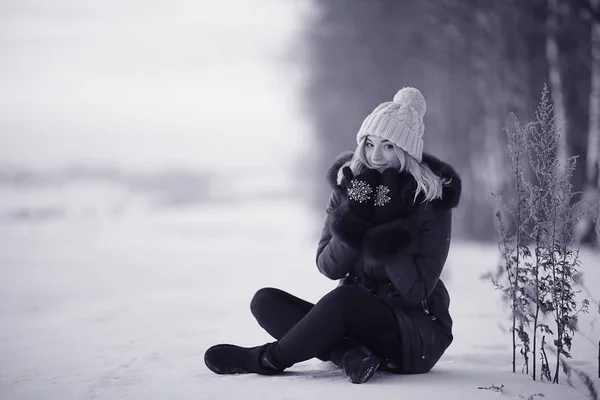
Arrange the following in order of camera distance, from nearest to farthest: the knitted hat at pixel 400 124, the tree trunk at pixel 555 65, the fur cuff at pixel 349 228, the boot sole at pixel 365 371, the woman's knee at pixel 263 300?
the boot sole at pixel 365 371
the fur cuff at pixel 349 228
the knitted hat at pixel 400 124
the woman's knee at pixel 263 300
the tree trunk at pixel 555 65

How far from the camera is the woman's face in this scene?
2.86m

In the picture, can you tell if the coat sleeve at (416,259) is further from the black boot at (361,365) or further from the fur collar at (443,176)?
the black boot at (361,365)

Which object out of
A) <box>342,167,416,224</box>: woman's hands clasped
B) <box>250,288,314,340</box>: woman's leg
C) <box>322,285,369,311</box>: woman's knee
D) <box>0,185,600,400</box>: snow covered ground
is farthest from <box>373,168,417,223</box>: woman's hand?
<box>0,185,600,400</box>: snow covered ground

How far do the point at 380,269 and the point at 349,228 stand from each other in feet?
0.76

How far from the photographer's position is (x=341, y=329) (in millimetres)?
2650

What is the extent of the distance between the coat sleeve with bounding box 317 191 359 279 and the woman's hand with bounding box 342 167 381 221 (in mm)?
84

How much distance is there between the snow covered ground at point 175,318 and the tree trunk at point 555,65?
6.31 ft

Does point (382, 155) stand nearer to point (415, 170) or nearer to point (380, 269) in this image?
point (415, 170)

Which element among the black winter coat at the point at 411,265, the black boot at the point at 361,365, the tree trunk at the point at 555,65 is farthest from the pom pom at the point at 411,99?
the tree trunk at the point at 555,65

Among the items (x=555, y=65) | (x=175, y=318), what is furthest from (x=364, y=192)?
(x=555, y=65)

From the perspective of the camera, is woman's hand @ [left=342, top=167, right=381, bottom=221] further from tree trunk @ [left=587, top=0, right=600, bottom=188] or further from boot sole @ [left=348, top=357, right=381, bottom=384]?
tree trunk @ [left=587, top=0, right=600, bottom=188]

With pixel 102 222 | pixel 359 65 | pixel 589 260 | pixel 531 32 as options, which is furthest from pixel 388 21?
pixel 102 222

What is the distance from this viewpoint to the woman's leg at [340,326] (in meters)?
2.63

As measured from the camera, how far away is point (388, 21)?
11656mm
